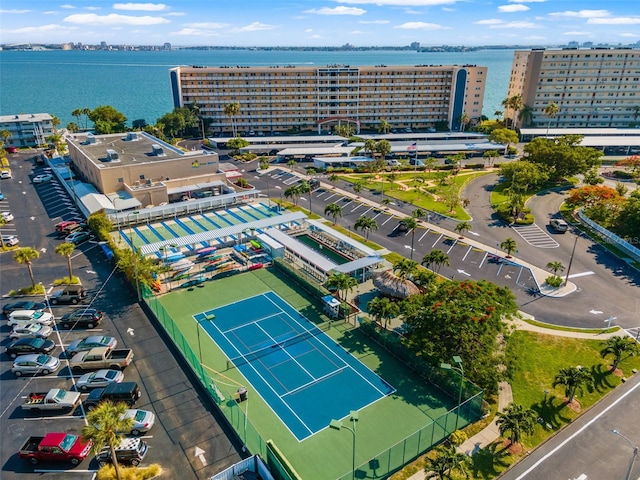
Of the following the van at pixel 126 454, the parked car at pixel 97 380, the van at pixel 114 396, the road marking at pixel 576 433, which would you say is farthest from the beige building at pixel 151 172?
the road marking at pixel 576 433

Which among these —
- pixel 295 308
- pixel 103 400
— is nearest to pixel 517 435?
pixel 295 308

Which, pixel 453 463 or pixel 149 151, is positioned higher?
pixel 149 151

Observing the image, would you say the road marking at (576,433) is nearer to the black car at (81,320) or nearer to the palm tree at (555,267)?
the palm tree at (555,267)

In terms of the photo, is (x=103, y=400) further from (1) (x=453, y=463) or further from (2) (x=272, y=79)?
(2) (x=272, y=79)

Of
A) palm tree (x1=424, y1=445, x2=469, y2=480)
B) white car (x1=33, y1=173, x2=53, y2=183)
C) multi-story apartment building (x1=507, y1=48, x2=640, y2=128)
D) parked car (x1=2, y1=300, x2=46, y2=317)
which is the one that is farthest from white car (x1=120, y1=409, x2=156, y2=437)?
multi-story apartment building (x1=507, y1=48, x2=640, y2=128)

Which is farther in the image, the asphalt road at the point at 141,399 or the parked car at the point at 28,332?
the parked car at the point at 28,332

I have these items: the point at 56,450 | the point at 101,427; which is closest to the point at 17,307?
the point at 56,450

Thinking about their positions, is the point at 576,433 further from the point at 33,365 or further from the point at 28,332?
the point at 28,332
